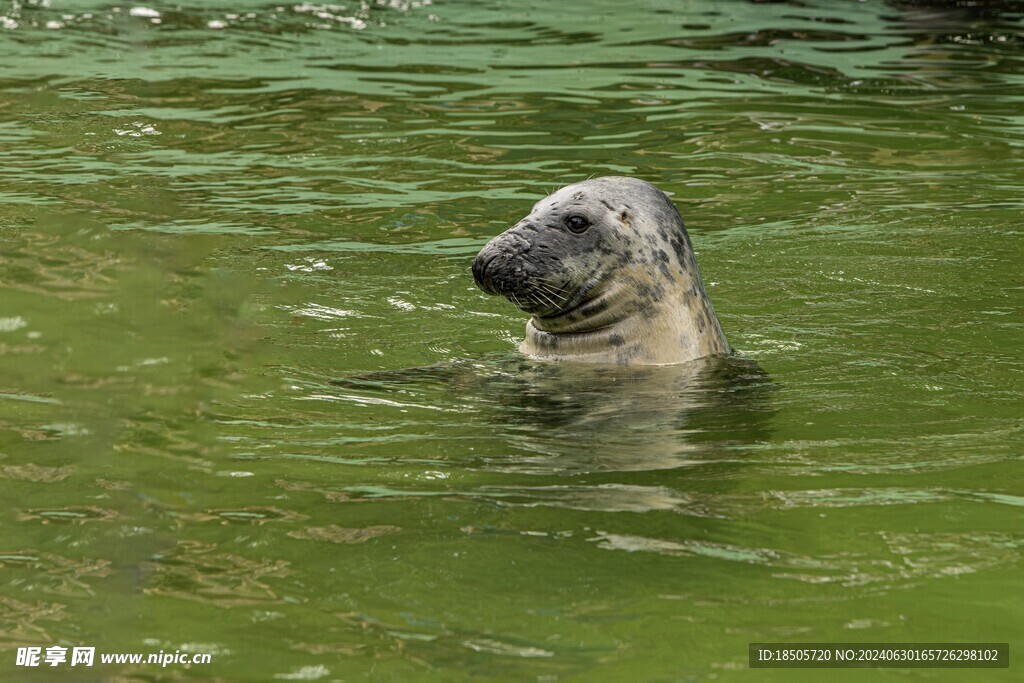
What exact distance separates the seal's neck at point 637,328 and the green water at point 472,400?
0.68 feet

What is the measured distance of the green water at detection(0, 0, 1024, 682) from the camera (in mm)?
3770

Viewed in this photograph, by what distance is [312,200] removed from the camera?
1105cm

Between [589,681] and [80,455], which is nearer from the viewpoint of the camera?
[589,681]

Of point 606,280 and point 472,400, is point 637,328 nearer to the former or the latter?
point 606,280

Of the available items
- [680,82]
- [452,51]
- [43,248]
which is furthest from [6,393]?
[452,51]

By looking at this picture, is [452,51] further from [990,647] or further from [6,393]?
[990,647]

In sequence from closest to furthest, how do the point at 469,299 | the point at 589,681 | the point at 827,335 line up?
the point at 589,681 < the point at 827,335 < the point at 469,299

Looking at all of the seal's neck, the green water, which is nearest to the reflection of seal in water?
the seal's neck

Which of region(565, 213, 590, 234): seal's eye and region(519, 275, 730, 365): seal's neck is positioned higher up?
region(565, 213, 590, 234): seal's eye

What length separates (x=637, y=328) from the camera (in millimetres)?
6891

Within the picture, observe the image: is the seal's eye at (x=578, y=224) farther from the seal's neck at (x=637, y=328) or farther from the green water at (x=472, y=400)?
the green water at (x=472, y=400)

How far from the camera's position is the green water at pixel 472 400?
377 centimetres

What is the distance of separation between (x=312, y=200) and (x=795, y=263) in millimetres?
3816

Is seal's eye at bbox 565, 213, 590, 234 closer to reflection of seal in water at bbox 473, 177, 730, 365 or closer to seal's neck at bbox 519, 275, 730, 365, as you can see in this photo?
reflection of seal in water at bbox 473, 177, 730, 365
